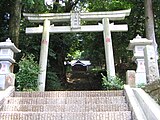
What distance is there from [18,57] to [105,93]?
5.63 meters

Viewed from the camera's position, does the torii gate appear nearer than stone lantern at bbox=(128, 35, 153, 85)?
No

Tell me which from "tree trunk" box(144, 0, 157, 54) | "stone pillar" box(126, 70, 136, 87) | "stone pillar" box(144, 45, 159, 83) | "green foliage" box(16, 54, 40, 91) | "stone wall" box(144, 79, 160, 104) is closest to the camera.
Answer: "stone wall" box(144, 79, 160, 104)

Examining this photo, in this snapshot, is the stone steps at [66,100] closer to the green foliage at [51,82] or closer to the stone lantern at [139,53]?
the stone lantern at [139,53]

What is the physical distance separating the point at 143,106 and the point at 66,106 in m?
1.79

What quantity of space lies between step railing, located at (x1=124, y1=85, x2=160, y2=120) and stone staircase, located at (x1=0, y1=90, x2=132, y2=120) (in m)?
0.25

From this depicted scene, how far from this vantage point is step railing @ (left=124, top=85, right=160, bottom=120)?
3.39m

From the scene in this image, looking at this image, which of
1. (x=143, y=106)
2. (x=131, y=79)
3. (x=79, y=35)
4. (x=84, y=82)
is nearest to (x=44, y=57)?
(x=131, y=79)

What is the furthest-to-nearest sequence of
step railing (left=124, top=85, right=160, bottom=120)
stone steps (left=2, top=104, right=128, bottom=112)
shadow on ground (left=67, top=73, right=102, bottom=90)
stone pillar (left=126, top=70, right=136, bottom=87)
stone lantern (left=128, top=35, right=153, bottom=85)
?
shadow on ground (left=67, top=73, right=102, bottom=90), stone lantern (left=128, top=35, right=153, bottom=85), stone pillar (left=126, top=70, right=136, bottom=87), stone steps (left=2, top=104, right=128, bottom=112), step railing (left=124, top=85, right=160, bottom=120)

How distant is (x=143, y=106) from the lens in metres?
4.16

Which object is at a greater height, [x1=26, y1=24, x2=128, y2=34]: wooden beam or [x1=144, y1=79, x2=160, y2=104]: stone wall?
[x1=26, y1=24, x2=128, y2=34]: wooden beam

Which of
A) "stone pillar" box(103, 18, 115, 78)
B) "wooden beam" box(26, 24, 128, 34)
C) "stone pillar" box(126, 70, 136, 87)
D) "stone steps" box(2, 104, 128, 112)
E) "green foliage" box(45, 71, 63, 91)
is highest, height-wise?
"wooden beam" box(26, 24, 128, 34)

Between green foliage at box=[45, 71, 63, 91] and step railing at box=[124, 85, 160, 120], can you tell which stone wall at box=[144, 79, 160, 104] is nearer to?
Result: step railing at box=[124, 85, 160, 120]

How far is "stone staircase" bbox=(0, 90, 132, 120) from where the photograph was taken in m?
4.66

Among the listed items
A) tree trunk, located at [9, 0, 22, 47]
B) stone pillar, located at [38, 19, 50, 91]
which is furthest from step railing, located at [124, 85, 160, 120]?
tree trunk, located at [9, 0, 22, 47]
